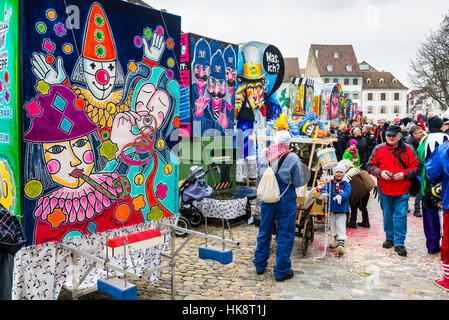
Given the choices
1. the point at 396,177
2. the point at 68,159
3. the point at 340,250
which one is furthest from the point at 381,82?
the point at 68,159

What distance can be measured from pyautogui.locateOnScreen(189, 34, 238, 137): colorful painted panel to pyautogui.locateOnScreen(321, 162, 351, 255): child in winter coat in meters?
3.06

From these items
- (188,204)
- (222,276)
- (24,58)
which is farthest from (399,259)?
(24,58)

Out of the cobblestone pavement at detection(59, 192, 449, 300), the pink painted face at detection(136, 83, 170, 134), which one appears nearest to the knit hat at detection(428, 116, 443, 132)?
the cobblestone pavement at detection(59, 192, 449, 300)

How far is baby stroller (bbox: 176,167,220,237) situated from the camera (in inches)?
287

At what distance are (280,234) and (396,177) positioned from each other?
2.12 metres

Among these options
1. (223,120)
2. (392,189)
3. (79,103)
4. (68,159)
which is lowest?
(392,189)

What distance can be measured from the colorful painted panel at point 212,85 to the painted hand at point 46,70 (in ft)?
15.3

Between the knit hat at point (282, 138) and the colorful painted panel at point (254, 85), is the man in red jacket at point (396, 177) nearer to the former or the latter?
the knit hat at point (282, 138)

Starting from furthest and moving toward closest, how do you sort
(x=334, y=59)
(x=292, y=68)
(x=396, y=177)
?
(x=334, y=59)
(x=292, y=68)
(x=396, y=177)

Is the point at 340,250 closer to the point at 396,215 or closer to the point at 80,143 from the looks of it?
the point at 396,215

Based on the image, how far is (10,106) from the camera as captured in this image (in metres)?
3.46

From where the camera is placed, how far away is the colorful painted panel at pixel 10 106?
3363mm

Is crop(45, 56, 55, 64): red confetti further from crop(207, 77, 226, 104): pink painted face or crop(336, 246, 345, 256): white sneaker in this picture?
crop(207, 77, 226, 104): pink painted face
